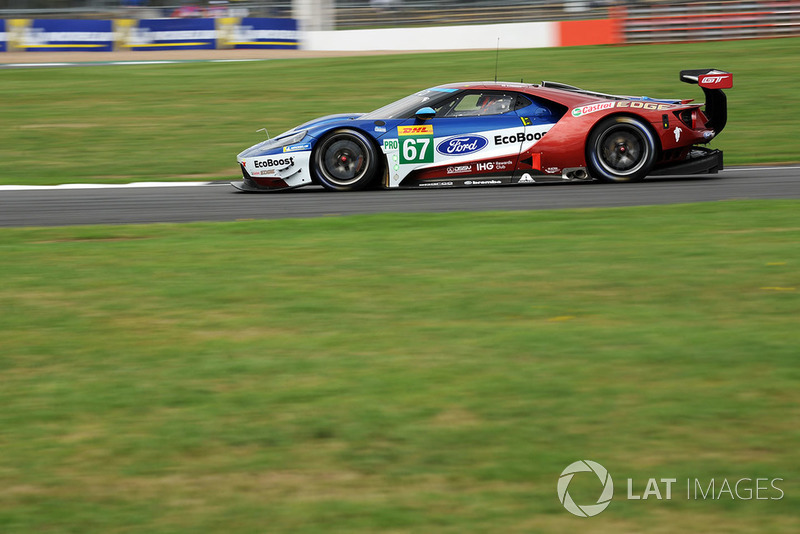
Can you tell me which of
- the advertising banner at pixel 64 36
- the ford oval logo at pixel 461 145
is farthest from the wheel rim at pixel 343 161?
the advertising banner at pixel 64 36

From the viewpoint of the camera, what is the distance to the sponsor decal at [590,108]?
10.3 meters

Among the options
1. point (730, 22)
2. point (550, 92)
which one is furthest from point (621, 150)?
point (730, 22)

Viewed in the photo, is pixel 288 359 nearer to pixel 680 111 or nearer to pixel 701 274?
pixel 701 274

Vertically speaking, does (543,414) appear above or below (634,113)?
below

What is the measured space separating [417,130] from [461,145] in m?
0.51

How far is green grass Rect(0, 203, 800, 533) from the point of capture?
10.5 ft

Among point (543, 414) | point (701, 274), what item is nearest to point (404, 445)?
point (543, 414)

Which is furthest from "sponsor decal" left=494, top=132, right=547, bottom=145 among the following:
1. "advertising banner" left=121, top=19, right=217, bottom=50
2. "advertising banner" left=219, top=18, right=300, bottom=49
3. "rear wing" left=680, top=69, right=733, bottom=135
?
"advertising banner" left=121, top=19, right=217, bottom=50

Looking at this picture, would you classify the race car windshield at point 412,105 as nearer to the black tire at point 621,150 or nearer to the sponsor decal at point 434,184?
the sponsor decal at point 434,184

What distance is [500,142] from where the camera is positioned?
410 inches

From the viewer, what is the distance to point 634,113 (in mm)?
10297

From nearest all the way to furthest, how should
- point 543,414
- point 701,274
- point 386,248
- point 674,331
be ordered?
point 543,414 → point 674,331 → point 701,274 → point 386,248

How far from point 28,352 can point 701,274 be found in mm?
4063

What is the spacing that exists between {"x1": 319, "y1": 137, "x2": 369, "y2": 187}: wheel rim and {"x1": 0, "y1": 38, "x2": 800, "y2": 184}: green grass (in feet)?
8.87
